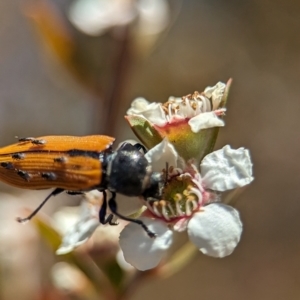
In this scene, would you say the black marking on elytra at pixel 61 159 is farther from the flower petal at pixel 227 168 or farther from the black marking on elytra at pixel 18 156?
the flower petal at pixel 227 168

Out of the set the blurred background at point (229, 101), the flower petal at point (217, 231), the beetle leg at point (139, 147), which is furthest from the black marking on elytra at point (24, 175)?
the blurred background at point (229, 101)

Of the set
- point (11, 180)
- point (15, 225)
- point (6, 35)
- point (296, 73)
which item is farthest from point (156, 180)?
point (6, 35)

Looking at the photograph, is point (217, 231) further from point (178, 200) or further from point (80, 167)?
point (80, 167)

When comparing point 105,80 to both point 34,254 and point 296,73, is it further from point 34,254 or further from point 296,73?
point 296,73

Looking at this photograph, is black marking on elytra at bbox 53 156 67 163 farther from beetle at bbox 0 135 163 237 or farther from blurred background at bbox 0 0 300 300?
blurred background at bbox 0 0 300 300

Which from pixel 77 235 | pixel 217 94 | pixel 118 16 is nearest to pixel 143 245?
pixel 77 235

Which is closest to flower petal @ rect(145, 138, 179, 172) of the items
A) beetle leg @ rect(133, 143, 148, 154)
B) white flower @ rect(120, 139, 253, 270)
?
white flower @ rect(120, 139, 253, 270)
